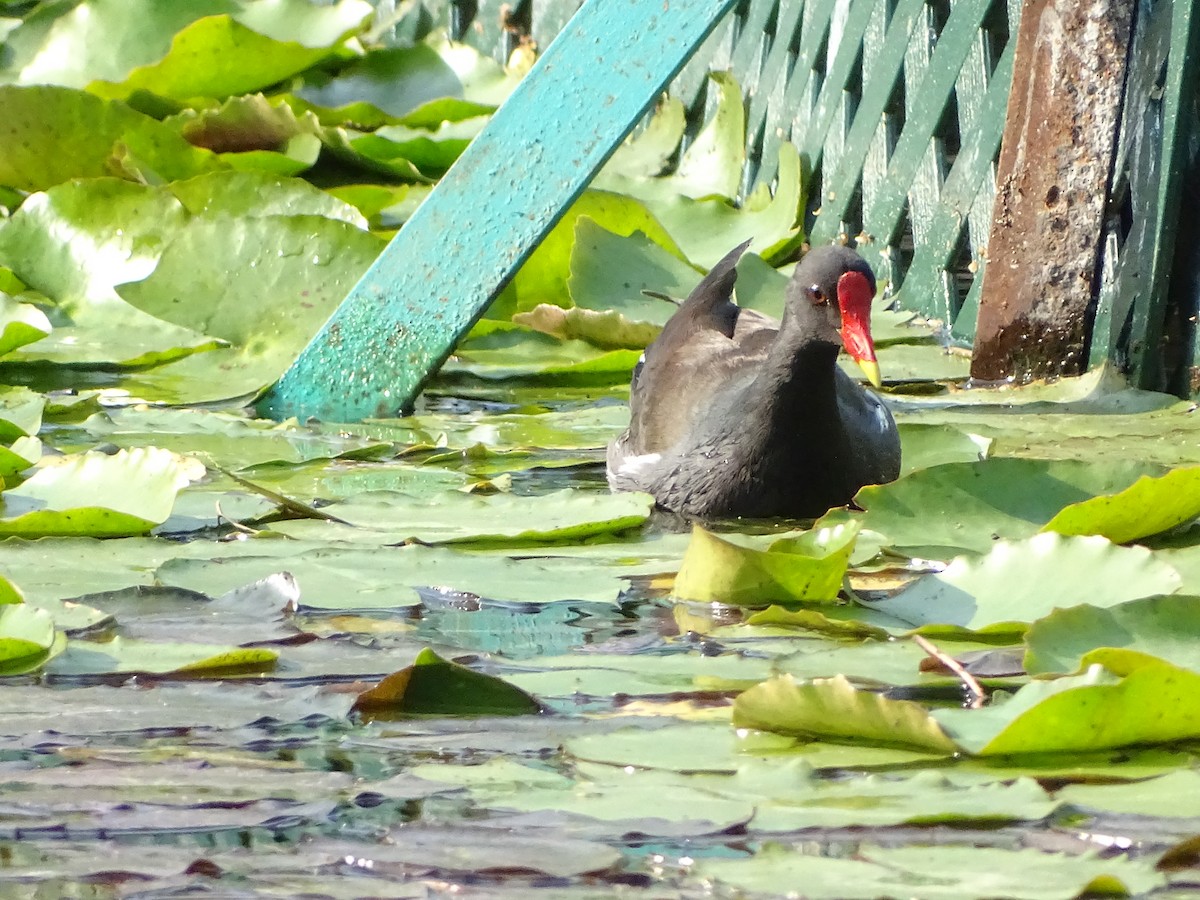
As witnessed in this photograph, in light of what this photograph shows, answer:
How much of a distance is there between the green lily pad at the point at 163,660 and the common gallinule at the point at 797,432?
3.69 feet

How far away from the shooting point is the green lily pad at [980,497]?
2.15 metres

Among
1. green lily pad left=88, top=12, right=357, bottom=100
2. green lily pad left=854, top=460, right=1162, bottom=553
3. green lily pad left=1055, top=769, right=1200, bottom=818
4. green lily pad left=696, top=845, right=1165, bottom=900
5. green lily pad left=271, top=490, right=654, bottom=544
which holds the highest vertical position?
green lily pad left=88, top=12, right=357, bottom=100

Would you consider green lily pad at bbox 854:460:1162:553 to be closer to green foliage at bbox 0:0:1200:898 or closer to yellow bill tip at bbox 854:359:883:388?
green foliage at bbox 0:0:1200:898

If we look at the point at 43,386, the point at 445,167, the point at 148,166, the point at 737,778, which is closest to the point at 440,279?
the point at 43,386

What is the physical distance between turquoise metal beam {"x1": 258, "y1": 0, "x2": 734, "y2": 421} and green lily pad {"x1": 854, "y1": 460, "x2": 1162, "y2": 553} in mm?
1288

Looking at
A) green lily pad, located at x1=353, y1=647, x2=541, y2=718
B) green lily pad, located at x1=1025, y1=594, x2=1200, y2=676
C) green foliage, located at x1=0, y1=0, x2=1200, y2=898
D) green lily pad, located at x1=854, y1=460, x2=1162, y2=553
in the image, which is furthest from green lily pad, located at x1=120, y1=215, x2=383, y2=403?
green lily pad, located at x1=1025, y1=594, x2=1200, y2=676

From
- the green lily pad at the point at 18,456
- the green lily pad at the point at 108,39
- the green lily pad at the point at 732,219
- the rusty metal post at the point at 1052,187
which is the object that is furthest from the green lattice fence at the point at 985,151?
the green lily pad at the point at 108,39

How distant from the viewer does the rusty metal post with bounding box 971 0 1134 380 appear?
3.21 meters

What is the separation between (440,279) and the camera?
3363 mm

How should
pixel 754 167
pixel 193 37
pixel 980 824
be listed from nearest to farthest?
pixel 980 824, pixel 193 37, pixel 754 167

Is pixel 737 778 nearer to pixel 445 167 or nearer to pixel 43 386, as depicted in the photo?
pixel 43 386

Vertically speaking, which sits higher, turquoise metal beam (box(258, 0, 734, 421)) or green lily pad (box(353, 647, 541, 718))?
turquoise metal beam (box(258, 0, 734, 421))

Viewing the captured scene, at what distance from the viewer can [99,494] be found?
7.41 feet

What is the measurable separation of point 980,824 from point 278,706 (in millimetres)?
615
